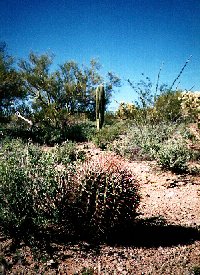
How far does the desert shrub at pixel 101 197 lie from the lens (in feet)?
13.3

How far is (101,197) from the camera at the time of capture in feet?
13.4

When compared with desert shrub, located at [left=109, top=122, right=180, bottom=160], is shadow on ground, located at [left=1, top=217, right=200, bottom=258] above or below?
below

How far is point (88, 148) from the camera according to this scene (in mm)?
14039

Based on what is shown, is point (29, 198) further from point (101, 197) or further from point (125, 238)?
point (125, 238)

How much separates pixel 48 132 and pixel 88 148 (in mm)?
4662

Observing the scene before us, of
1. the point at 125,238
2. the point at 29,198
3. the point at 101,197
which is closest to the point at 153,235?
the point at 125,238

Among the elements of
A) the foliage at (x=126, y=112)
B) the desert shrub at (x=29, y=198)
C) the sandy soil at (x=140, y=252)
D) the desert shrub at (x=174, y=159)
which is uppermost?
the foliage at (x=126, y=112)

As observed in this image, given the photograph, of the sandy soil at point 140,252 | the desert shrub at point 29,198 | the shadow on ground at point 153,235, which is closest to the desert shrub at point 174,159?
the sandy soil at point 140,252

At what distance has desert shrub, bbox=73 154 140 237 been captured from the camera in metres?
4.07

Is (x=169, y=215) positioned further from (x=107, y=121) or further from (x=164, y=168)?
(x=107, y=121)

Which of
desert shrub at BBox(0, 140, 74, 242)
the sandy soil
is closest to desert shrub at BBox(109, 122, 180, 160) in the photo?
the sandy soil

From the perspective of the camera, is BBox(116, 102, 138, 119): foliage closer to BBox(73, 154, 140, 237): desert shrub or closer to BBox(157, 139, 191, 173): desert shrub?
BBox(157, 139, 191, 173): desert shrub

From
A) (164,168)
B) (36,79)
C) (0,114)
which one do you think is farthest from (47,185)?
(36,79)

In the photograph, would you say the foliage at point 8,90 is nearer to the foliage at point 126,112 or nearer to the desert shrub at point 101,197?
the foliage at point 126,112
